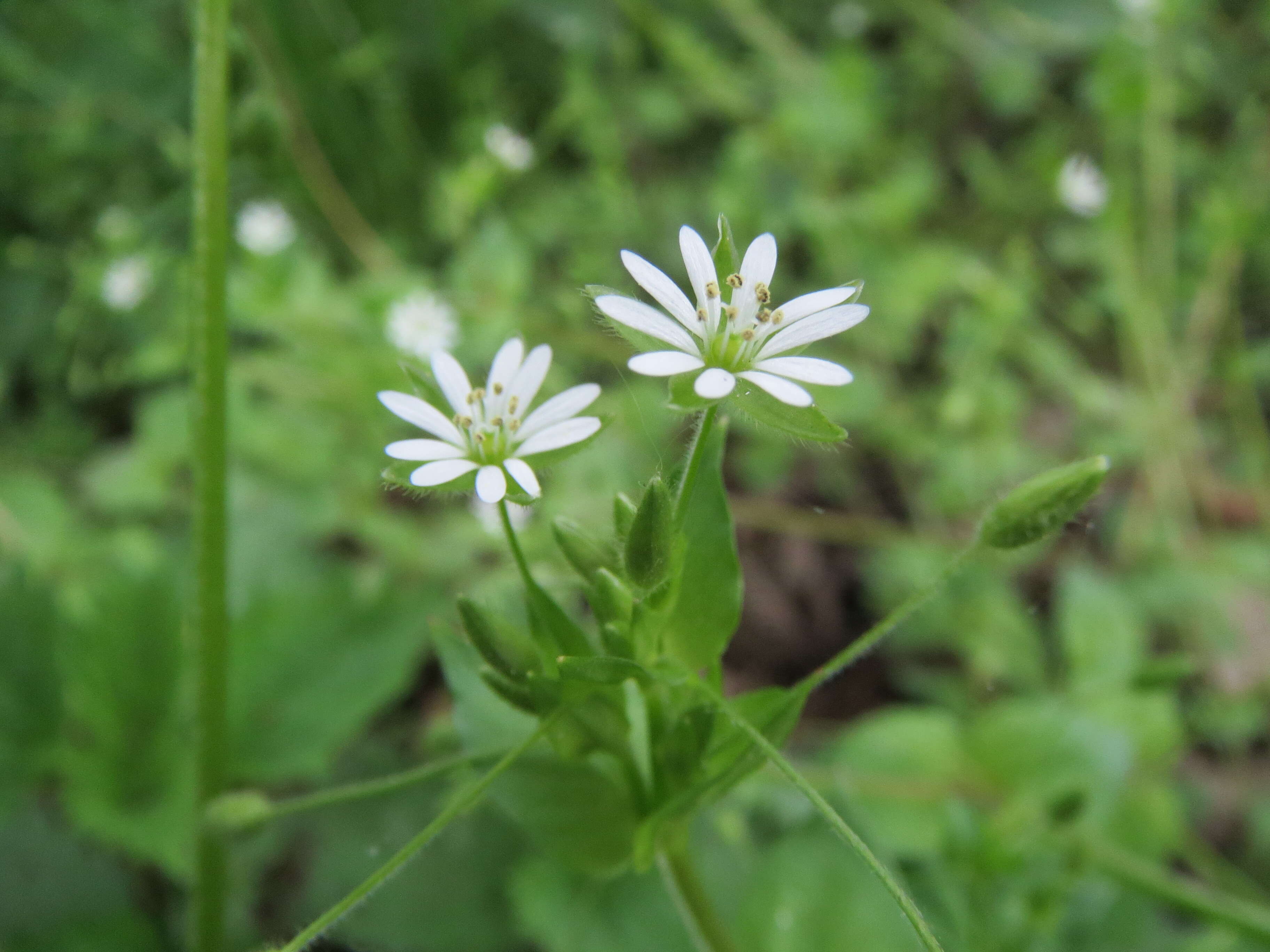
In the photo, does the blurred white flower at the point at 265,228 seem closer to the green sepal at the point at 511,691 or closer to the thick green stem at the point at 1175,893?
the green sepal at the point at 511,691

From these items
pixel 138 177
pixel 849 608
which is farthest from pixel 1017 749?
pixel 138 177

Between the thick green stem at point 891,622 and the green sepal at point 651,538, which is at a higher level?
the green sepal at point 651,538

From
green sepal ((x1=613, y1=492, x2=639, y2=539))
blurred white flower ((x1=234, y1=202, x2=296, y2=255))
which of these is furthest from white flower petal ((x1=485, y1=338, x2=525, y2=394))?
blurred white flower ((x1=234, y1=202, x2=296, y2=255))

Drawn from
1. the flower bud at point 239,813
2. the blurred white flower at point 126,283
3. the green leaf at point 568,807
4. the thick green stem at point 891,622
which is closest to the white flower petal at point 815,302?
the thick green stem at point 891,622

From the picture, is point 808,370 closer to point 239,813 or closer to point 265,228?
point 239,813

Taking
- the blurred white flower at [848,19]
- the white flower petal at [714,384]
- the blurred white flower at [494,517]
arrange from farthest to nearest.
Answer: the blurred white flower at [848,19] < the blurred white flower at [494,517] < the white flower petal at [714,384]

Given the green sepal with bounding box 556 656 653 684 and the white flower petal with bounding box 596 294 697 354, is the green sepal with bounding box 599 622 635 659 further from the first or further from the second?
the white flower petal with bounding box 596 294 697 354

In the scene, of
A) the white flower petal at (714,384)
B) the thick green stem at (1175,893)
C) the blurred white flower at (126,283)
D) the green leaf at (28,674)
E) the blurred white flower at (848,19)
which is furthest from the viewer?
the blurred white flower at (848,19)
